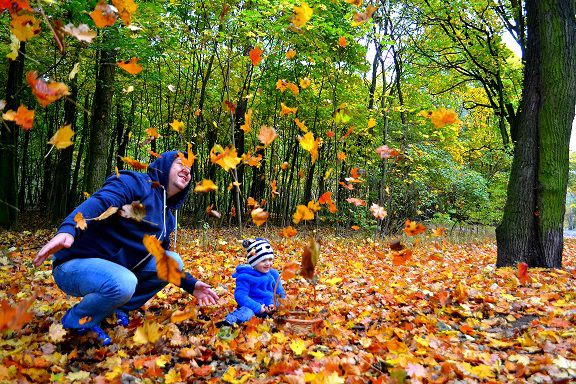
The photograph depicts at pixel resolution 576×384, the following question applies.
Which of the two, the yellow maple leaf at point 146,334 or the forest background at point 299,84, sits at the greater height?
the forest background at point 299,84

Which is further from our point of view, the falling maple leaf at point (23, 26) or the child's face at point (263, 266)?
the child's face at point (263, 266)

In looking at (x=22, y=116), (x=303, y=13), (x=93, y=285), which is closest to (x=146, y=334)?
(x=93, y=285)

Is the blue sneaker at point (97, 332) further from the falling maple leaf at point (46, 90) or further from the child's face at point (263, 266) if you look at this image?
the falling maple leaf at point (46, 90)

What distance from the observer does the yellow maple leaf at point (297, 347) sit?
95.1 inches

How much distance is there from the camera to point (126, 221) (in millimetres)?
2746

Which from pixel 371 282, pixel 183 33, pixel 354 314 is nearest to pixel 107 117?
pixel 183 33

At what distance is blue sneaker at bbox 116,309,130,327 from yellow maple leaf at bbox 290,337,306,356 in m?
1.30

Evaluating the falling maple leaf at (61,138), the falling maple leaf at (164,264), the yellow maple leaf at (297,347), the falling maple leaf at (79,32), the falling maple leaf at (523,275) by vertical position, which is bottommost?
the yellow maple leaf at (297,347)

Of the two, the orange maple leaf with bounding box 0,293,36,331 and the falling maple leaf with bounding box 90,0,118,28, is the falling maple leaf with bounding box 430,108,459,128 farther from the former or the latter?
the orange maple leaf with bounding box 0,293,36,331

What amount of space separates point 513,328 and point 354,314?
118 cm

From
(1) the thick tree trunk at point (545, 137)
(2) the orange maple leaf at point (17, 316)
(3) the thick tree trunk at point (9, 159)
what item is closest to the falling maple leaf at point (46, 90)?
(2) the orange maple leaf at point (17, 316)

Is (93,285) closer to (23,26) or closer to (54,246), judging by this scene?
(54,246)

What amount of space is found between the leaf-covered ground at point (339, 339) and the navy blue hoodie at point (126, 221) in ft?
1.56

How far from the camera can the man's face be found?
2998mm
